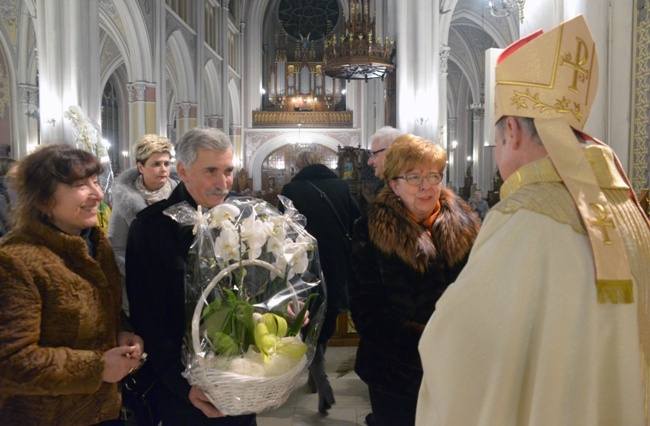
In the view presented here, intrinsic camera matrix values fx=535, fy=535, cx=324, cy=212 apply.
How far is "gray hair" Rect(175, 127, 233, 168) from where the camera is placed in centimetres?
198

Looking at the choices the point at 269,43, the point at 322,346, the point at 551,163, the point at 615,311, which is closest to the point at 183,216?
the point at 551,163

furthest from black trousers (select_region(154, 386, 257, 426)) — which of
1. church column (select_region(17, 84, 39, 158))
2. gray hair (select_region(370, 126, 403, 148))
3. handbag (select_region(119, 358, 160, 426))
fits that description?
church column (select_region(17, 84, 39, 158))

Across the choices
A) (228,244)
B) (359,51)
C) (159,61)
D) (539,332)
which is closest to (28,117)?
(159,61)

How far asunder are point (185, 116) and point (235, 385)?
56.8 ft

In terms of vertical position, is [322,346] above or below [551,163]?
below

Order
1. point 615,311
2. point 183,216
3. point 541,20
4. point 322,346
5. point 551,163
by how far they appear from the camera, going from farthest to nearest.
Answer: point 541,20
point 322,346
point 183,216
point 551,163
point 615,311

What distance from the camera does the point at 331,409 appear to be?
3678 millimetres

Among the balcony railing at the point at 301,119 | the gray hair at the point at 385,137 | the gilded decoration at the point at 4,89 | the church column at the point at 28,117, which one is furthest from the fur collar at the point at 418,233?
the balcony railing at the point at 301,119

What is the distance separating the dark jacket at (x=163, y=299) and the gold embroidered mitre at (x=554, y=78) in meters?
1.16

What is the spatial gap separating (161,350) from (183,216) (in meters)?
0.45

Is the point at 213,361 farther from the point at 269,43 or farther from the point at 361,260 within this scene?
the point at 269,43

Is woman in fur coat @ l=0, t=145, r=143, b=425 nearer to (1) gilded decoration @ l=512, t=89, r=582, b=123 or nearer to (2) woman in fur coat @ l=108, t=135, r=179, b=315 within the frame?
(2) woman in fur coat @ l=108, t=135, r=179, b=315

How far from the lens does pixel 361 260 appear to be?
2.03 meters

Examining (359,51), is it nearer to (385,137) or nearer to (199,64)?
(385,137)
